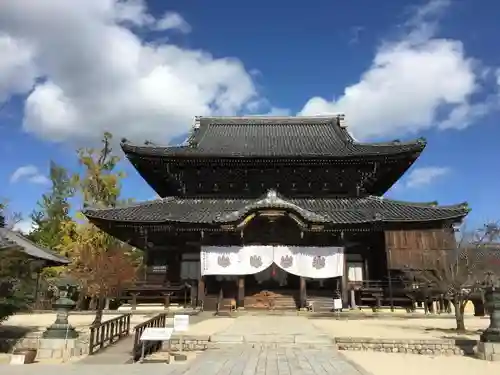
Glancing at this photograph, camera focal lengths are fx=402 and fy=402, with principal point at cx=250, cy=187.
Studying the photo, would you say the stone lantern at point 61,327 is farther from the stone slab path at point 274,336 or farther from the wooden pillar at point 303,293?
the wooden pillar at point 303,293

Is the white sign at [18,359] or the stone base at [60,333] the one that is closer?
the white sign at [18,359]

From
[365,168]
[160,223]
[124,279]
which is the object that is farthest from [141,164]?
[365,168]

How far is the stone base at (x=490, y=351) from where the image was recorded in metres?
11.0

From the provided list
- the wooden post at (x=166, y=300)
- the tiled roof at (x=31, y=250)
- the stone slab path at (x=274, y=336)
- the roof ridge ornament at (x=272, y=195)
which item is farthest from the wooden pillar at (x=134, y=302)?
the roof ridge ornament at (x=272, y=195)

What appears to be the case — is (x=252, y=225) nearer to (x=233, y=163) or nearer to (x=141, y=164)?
(x=233, y=163)

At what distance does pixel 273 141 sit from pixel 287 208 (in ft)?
27.2


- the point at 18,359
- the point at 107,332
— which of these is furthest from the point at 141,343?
the point at 18,359

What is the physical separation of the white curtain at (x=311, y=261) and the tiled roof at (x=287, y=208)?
1.82 metres

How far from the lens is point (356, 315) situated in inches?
747

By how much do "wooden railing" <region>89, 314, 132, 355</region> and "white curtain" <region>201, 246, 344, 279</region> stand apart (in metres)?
6.59

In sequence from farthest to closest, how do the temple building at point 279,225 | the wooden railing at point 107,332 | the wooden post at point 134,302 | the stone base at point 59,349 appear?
the temple building at point 279,225 < the wooden post at point 134,302 < the wooden railing at point 107,332 < the stone base at point 59,349

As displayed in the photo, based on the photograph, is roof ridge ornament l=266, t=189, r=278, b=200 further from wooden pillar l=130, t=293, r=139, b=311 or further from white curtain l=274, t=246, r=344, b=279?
wooden pillar l=130, t=293, r=139, b=311

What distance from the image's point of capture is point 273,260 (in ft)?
68.9

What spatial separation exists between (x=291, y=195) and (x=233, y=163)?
4.09m
